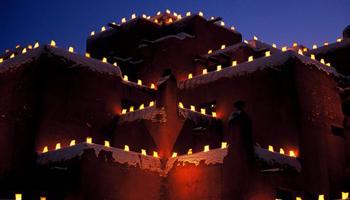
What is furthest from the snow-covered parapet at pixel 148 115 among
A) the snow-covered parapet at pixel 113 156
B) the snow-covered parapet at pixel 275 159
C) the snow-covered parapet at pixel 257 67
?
the snow-covered parapet at pixel 275 159

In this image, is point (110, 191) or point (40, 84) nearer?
point (110, 191)

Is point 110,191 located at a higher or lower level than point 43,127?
lower

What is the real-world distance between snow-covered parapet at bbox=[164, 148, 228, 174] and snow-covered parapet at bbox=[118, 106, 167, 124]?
6.10 ft

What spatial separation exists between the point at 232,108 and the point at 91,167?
25.8ft

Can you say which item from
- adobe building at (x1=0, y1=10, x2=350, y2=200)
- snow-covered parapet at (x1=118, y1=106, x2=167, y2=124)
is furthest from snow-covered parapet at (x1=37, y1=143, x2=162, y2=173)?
snow-covered parapet at (x1=118, y1=106, x2=167, y2=124)

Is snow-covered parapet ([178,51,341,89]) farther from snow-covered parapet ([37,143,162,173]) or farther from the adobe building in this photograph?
snow-covered parapet ([37,143,162,173])

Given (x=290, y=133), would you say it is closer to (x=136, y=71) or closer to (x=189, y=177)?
(x=189, y=177)

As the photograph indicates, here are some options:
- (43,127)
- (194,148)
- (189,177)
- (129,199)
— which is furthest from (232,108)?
(43,127)

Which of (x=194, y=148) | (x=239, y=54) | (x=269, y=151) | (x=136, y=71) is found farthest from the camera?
(x=136, y=71)

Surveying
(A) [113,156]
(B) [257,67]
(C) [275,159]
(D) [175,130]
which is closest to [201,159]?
(D) [175,130]

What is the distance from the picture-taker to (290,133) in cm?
2031

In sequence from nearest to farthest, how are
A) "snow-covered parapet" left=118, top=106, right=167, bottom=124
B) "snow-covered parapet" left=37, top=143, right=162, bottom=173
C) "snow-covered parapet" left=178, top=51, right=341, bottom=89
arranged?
"snow-covered parapet" left=37, top=143, right=162, bottom=173, "snow-covered parapet" left=118, top=106, right=167, bottom=124, "snow-covered parapet" left=178, top=51, right=341, bottom=89

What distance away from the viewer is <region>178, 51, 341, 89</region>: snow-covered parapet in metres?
21.6

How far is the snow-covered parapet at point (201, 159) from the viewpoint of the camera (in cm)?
1767
